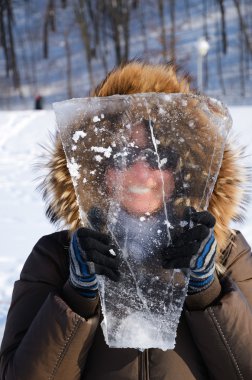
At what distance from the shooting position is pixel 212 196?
1.65 m

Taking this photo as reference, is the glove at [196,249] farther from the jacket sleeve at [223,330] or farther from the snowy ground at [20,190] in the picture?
the snowy ground at [20,190]

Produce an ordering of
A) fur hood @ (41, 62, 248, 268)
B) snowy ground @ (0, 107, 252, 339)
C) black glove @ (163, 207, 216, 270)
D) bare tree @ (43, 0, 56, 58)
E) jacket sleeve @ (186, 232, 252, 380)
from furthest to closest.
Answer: bare tree @ (43, 0, 56, 58) < snowy ground @ (0, 107, 252, 339) < fur hood @ (41, 62, 248, 268) < jacket sleeve @ (186, 232, 252, 380) < black glove @ (163, 207, 216, 270)

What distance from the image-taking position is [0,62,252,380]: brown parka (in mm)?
1554

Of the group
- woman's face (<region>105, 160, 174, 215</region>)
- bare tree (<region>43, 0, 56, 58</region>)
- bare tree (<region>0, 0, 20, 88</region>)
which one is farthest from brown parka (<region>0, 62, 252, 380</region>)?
bare tree (<region>43, 0, 56, 58</region>)

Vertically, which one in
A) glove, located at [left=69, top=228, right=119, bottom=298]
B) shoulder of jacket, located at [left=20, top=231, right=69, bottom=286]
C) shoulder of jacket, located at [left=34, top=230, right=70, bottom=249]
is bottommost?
shoulder of jacket, located at [left=20, top=231, right=69, bottom=286]

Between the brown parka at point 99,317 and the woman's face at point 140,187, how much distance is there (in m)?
0.14

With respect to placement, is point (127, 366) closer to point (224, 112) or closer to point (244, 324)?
point (244, 324)

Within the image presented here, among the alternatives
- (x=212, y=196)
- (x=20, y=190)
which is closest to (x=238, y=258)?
(x=212, y=196)

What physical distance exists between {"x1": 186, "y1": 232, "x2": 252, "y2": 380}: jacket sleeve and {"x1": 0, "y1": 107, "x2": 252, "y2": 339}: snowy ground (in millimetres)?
704

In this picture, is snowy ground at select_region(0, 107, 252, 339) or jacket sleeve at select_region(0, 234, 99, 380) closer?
jacket sleeve at select_region(0, 234, 99, 380)

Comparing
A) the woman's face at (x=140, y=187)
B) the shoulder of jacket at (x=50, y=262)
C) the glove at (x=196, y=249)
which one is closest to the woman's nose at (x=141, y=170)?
the woman's face at (x=140, y=187)

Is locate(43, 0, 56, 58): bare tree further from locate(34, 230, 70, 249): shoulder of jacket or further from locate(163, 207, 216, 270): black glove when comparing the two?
locate(163, 207, 216, 270): black glove

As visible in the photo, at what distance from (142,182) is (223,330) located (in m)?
0.43

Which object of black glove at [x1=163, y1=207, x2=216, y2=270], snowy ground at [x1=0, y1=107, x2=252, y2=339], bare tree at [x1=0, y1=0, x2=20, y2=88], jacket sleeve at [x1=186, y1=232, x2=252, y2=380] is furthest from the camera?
bare tree at [x1=0, y1=0, x2=20, y2=88]
